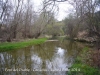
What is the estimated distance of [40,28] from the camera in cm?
3909

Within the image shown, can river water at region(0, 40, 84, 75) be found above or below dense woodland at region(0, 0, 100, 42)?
below

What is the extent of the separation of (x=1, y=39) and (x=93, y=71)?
19.0 meters

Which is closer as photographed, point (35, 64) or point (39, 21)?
point (35, 64)

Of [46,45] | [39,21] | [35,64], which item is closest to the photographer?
[35,64]

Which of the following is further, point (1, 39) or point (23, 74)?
point (1, 39)

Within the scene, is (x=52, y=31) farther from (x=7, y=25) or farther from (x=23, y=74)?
(x=23, y=74)

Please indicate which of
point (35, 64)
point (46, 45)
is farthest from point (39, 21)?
point (35, 64)

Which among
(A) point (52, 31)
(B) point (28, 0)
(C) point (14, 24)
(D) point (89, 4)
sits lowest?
(A) point (52, 31)

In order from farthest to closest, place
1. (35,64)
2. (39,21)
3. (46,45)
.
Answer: (39,21) < (46,45) < (35,64)

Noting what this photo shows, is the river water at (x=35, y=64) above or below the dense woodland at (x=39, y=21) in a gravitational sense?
below

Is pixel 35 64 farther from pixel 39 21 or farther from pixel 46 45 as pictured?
pixel 39 21

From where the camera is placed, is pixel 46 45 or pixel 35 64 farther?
pixel 46 45

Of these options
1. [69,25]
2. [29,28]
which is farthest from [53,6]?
[69,25]

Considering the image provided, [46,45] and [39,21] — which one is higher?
[39,21]
